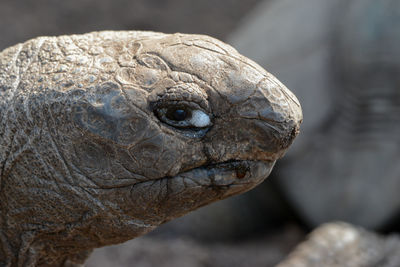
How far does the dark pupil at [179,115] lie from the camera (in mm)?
1285

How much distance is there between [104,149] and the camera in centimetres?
128

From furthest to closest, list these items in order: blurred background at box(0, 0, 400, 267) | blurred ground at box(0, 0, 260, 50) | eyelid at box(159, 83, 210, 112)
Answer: blurred ground at box(0, 0, 260, 50) < blurred background at box(0, 0, 400, 267) < eyelid at box(159, 83, 210, 112)

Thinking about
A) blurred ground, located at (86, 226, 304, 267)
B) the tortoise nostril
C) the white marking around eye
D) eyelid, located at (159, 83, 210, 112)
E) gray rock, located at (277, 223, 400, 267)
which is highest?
eyelid, located at (159, 83, 210, 112)

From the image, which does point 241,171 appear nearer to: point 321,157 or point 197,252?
point 197,252

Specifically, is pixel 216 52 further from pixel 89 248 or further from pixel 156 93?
pixel 89 248

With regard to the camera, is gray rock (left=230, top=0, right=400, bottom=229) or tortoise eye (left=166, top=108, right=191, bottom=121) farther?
gray rock (left=230, top=0, right=400, bottom=229)

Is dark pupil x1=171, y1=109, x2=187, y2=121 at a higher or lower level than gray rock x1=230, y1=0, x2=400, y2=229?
higher

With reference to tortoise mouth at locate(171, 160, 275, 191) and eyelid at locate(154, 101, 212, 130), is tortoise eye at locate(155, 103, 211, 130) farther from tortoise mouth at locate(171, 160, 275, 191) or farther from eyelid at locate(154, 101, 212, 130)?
tortoise mouth at locate(171, 160, 275, 191)

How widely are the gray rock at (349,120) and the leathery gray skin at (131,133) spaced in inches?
100

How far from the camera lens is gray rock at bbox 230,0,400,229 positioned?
373 cm

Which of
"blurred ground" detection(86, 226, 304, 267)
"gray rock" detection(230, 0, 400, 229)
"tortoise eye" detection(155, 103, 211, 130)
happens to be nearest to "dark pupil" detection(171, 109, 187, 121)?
"tortoise eye" detection(155, 103, 211, 130)

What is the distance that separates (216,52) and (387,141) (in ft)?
8.84

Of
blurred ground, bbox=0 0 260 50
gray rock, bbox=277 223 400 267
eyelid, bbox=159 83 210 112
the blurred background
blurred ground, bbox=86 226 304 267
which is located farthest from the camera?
blurred ground, bbox=0 0 260 50

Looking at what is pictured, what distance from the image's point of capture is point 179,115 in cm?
129
